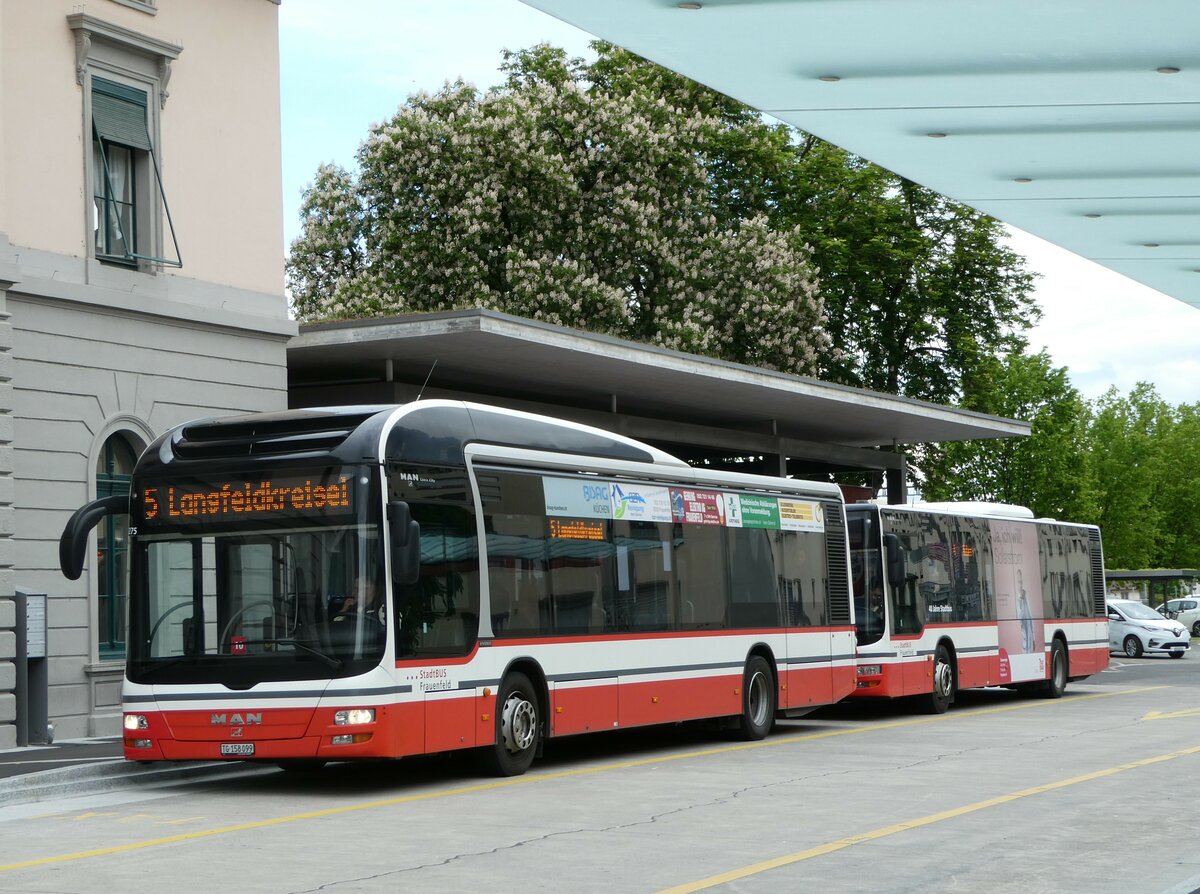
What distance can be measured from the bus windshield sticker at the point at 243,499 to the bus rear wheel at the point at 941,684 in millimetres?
12670

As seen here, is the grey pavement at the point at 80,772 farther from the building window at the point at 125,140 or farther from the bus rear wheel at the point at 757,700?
the building window at the point at 125,140

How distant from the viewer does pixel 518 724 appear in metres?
15.0

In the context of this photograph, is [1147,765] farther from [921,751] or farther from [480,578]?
[480,578]

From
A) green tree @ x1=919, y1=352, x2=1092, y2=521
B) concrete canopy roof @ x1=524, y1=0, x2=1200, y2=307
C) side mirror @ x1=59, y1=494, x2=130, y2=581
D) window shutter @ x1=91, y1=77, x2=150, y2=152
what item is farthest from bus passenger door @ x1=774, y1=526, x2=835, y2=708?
green tree @ x1=919, y1=352, x2=1092, y2=521

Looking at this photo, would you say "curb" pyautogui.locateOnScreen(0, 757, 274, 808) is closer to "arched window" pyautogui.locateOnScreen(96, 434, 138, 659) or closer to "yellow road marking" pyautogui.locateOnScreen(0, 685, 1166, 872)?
"yellow road marking" pyautogui.locateOnScreen(0, 685, 1166, 872)

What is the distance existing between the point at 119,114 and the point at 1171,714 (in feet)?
50.3

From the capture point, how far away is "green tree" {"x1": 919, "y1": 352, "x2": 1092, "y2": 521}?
5506cm

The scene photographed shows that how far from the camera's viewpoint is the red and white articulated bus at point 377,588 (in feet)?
44.0

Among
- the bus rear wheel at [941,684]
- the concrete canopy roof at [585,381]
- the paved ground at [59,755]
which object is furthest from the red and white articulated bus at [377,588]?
the bus rear wheel at [941,684]

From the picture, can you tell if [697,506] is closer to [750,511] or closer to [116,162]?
[750,511]

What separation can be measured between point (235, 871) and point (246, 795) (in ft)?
Result: 14.9

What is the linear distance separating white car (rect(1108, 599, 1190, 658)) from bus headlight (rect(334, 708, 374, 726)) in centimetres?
3807

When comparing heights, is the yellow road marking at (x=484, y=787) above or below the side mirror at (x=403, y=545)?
below

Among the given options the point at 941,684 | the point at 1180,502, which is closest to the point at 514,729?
the point at 941,684
